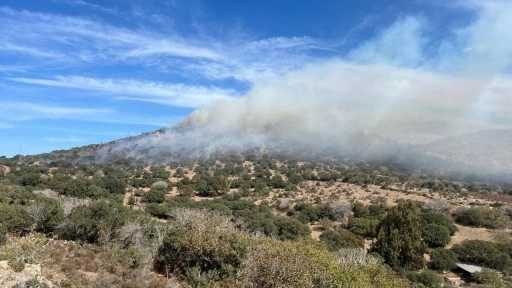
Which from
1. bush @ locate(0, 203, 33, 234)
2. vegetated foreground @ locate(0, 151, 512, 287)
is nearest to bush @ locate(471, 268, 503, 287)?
vegetated foreground @ locate(0, 151, 512, 287)

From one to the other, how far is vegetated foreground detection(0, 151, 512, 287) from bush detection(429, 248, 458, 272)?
0.35 ft

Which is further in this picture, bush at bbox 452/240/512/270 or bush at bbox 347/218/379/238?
bush at bbox 347/218/379/238

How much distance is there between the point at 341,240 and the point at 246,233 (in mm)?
11741

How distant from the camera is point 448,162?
158 metres

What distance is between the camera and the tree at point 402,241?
44.3m

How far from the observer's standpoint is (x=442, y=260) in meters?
45.2

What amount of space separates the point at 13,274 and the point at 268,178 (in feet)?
244

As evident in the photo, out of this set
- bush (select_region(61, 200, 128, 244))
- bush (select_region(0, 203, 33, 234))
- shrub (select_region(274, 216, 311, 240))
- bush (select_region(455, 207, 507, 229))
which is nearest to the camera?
bush (select_region(0, 203, 33, 234))

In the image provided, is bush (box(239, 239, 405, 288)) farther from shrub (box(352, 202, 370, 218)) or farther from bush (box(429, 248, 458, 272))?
shrub (box(352, 202, 370, 218))

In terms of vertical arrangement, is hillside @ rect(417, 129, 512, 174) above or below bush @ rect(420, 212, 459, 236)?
above

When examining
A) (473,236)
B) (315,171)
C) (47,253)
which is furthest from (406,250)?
(315,171)

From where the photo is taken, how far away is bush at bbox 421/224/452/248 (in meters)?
52.4

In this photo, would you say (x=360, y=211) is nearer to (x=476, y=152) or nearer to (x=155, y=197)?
Answer: (x=155, y=197)

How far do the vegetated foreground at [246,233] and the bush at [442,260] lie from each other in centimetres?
11
